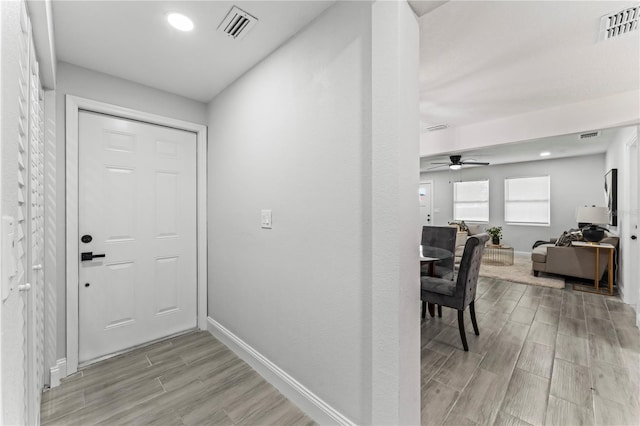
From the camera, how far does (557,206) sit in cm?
684

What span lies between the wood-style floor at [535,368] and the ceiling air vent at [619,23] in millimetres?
2466

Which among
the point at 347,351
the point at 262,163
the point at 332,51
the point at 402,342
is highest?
the point at 332,51

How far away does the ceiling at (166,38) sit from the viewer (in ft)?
5.21

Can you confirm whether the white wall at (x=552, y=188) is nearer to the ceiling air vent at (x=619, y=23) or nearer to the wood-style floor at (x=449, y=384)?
the wood-style floor at (x=449, y=384)

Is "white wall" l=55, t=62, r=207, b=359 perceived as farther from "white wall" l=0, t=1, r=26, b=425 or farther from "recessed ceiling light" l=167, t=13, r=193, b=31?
"white wall" l=0, t=1, r=26, b=425

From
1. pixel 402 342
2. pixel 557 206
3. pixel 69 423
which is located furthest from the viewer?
pixel 557 206

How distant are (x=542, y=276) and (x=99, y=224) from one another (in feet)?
21.2

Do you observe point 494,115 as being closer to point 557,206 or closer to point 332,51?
point 332,51

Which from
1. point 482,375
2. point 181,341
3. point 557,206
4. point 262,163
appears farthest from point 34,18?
point 557,206

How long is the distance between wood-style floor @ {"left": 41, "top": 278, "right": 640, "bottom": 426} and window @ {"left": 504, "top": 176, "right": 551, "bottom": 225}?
16.2ft

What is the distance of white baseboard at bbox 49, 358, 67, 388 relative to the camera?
1.99 metres

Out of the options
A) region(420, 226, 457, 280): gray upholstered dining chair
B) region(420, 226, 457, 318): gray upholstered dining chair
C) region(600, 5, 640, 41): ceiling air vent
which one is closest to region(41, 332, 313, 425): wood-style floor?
region(420, 226, 457, 318): gray upholstered dining chair

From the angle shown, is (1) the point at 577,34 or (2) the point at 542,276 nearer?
(1) the point at 577,34

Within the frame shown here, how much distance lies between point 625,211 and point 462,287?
3349mm
